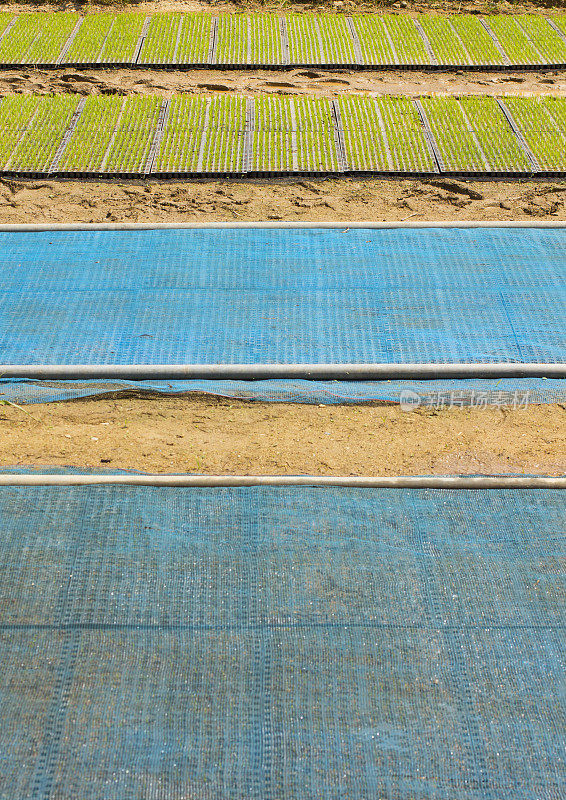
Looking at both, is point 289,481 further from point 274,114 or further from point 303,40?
point 303,40

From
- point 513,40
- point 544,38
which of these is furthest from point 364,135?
point 544,38

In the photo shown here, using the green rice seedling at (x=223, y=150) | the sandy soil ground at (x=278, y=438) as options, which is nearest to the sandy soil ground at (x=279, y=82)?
the green rice seedling at (x=223, y=150)

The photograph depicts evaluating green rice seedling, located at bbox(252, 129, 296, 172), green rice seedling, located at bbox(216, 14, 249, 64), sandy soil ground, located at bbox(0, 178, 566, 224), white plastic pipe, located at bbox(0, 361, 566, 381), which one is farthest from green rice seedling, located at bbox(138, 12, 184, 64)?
white plastic pipe, located at bbox(0, 361, 566, 381)

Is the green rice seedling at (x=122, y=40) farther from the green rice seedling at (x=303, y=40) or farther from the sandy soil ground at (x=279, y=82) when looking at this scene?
the green rice seedling at (x=303, y=40)

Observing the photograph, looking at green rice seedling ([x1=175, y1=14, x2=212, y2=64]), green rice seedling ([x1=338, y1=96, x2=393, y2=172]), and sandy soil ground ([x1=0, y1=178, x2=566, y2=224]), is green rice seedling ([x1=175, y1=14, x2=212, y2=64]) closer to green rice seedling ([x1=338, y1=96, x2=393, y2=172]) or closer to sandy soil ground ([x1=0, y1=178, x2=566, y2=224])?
green rice seedling ([x1=338, y1=96, x2=393, y2=172])

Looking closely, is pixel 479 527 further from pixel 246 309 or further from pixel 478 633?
pixel 246 309

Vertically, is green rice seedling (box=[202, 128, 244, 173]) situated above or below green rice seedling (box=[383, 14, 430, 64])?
below
